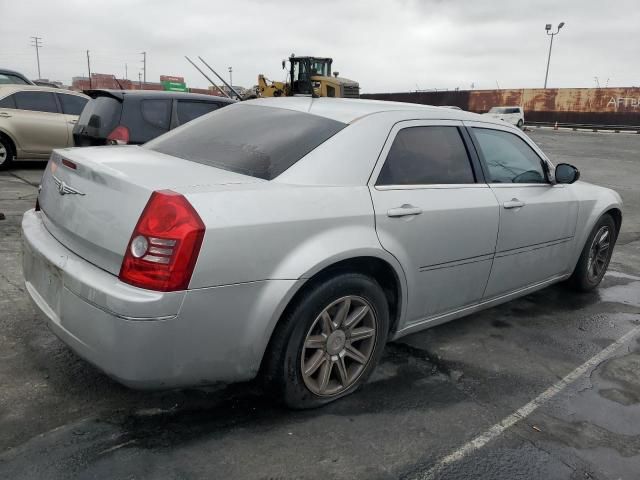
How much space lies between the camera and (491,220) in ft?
11.1

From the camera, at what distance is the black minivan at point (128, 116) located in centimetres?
652

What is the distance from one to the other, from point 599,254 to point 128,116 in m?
5.48

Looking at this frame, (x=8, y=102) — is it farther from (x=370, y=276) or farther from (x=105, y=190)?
Answer: (x=370, y=276)

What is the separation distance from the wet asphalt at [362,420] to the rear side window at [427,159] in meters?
1.14

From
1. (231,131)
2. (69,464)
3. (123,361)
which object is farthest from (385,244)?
(69,464)

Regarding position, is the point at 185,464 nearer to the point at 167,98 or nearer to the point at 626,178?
the point at 167,98

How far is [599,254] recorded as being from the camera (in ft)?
16.1

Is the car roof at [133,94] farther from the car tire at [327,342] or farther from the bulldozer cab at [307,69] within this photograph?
the bulldozer cab at [307,69]

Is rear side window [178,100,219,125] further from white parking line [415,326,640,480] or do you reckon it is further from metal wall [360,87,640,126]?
metal wall [360,87,640,126]

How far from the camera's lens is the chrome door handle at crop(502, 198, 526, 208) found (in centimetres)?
351

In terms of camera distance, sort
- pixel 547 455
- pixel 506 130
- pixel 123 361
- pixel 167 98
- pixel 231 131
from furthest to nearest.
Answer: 1. pixel 167 98
2. pixel 506 130
3. pixel 231 131
4. pixel 547 455
5. pixel 123 361

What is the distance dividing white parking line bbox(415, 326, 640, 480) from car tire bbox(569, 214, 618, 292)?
0.95m

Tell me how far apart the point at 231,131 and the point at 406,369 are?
177 centimetres

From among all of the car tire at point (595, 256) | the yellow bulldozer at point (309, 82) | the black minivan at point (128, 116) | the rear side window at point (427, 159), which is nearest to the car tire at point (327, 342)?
the rear side window at point (427, 159)
